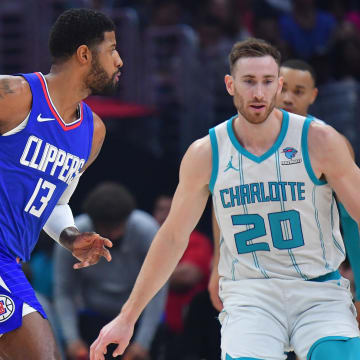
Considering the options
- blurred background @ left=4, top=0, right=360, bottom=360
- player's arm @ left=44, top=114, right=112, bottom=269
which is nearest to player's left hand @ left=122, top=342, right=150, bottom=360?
blurred background @ left=4, top=0, right=360, bottom=360

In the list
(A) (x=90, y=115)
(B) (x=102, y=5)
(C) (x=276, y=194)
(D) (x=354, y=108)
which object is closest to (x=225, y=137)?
(C) (x=276, y=194)

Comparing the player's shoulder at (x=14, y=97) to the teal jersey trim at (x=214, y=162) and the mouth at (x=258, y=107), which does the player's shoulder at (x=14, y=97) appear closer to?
the teal jersey trim at (x=214, y=162)

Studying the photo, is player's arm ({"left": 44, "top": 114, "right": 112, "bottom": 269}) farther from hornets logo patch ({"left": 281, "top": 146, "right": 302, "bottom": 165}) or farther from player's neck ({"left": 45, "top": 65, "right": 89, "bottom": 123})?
hornets logo patch ({"left": 281, "top": 146, "right": 302, "bottom": 165})

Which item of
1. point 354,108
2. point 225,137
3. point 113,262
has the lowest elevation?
point 113,262

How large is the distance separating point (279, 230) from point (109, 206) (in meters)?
2.78

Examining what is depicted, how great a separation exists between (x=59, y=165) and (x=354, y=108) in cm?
449

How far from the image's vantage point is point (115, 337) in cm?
443

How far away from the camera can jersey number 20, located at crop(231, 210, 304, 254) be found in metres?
4.32

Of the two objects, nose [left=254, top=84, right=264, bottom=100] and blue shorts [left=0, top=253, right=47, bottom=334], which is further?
nose [left=254, top=84, right=264, bottom=100]

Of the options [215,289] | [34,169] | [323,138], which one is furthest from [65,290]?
[323,138]

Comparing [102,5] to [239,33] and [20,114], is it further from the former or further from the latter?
[20,114]

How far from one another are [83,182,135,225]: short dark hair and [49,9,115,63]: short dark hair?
7.97 feet

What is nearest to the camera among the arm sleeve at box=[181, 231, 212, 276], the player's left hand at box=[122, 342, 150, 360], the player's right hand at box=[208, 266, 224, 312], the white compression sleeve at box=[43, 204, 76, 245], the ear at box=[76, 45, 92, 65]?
the ear at box=[76, 45, 92, 65]

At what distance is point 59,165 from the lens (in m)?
4.45
